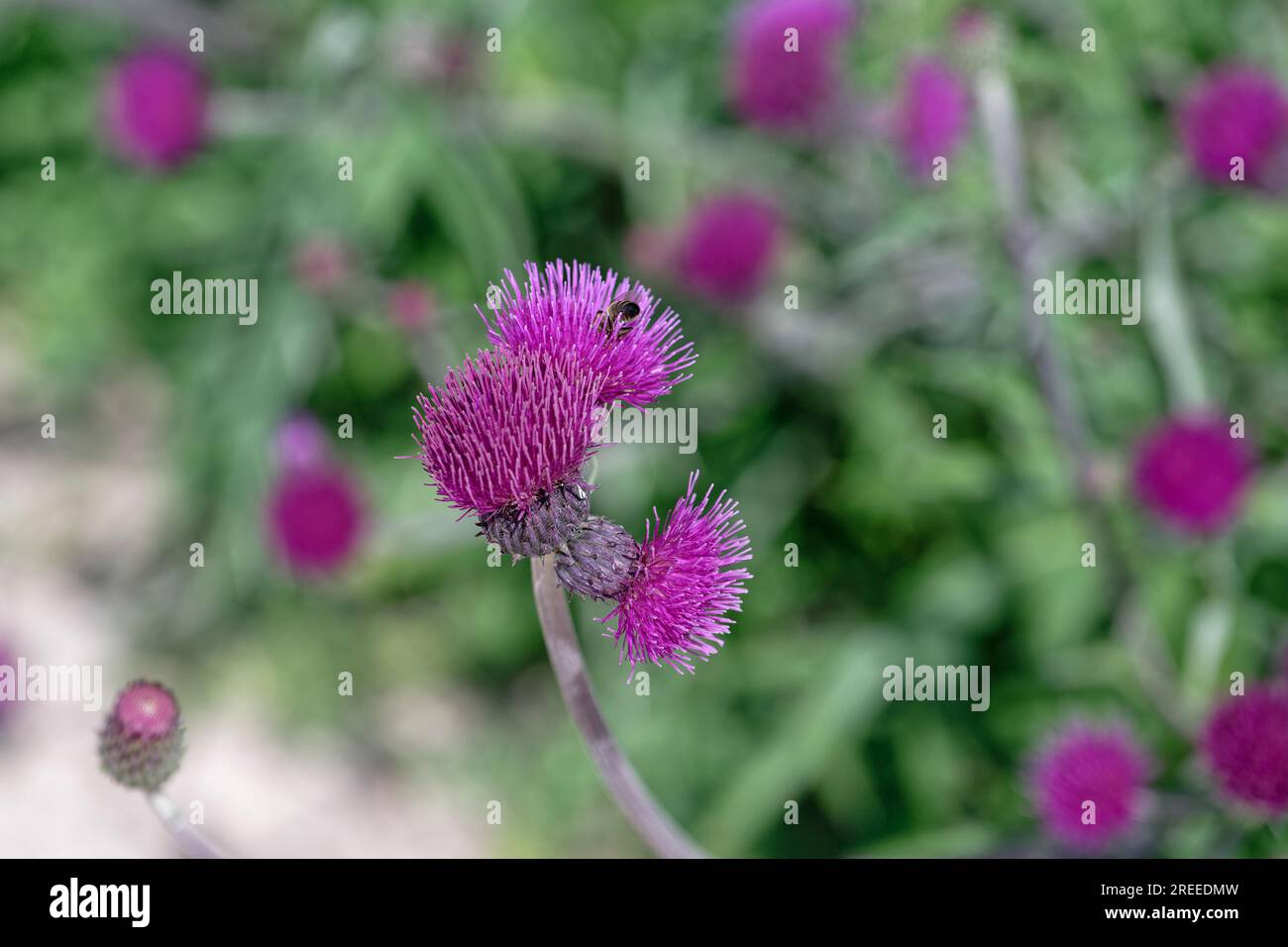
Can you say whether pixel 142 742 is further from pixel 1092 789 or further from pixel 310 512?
pixel 1092 789

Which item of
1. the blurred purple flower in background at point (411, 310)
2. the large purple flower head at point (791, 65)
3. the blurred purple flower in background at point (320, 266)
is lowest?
→ the blurred purple flower in background at point (411, 310)

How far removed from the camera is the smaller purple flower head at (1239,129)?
10.4 feet

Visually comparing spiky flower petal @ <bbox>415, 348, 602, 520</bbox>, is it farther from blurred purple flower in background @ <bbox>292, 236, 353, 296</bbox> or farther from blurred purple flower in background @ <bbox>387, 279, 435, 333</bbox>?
blurred purple flower in background @ <bbox>292, 236, 353, 296</bbox>

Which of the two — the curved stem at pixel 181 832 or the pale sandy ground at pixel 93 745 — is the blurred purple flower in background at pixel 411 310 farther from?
the pale sandy ground at pixel 93 745

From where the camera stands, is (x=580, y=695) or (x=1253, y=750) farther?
(x=1253, y=750)

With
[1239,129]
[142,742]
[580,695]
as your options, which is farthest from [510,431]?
[1239,129]

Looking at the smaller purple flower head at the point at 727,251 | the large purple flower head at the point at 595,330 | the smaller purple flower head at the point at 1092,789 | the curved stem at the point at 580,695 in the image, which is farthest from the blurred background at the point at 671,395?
the large purple flower head at the point at 595,330

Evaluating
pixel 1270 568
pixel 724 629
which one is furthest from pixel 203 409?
pixel 1270 568

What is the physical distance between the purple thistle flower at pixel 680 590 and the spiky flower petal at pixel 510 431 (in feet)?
0.61

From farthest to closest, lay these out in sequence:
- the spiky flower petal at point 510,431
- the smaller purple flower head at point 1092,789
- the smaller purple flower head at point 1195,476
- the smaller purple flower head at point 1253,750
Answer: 1. the smaller purple flower head at point 1195,476
2. the smaller purple flower head at point 1092,789
3. the smaller purple flower head at point 1253,750
4. the spiky flower petal at point 510,431

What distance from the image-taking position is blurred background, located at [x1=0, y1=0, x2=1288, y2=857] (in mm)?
3410

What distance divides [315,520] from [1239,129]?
317 cm

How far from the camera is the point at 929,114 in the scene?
3.45 metres

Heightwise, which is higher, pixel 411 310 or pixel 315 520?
pixel 411 310
